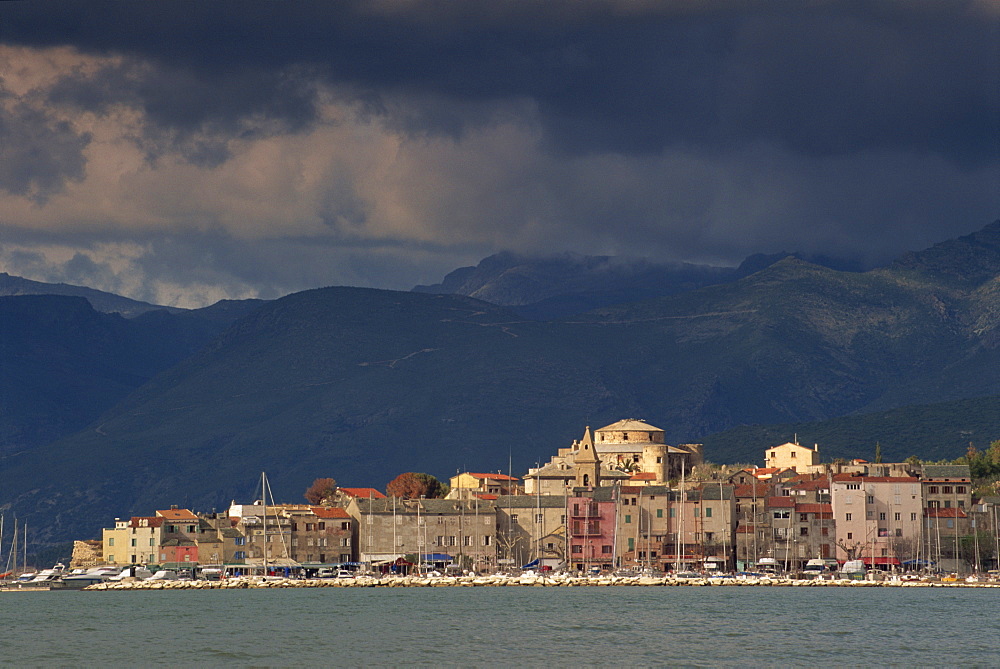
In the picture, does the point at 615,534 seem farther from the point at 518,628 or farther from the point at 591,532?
the point at 518,628

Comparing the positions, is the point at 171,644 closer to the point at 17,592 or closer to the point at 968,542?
the point at 17,592

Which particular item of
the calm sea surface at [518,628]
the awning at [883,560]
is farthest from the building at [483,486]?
the calm sea surface at [518,628]

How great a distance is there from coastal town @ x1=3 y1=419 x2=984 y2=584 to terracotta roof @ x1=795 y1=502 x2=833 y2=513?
0.64 ft

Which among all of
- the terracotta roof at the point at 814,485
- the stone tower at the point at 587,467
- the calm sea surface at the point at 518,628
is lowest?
the calm sea surface at the point at 518,628

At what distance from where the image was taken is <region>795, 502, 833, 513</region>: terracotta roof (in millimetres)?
161500

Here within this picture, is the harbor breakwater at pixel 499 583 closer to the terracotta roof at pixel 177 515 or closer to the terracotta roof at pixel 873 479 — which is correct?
the terracotta roof at pixel 177 515

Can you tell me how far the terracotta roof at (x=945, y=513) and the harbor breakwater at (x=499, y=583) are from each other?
15041 millimetres

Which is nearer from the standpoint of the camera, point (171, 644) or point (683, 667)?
point (683, 667)

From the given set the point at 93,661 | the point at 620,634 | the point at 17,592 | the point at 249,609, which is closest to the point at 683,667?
the point at 620,634

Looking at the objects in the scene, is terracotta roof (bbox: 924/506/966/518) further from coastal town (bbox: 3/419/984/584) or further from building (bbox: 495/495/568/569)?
building (bbox: 495/495/568/569)

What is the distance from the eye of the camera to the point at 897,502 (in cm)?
16100

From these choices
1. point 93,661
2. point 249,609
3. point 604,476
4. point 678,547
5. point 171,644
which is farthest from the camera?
point 604,476

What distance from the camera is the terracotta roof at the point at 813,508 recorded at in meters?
162

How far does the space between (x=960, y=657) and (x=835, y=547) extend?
237 ft
